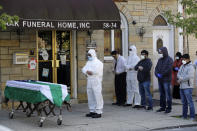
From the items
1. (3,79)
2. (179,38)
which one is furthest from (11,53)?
(179,38)

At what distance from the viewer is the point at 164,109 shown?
13.6 m

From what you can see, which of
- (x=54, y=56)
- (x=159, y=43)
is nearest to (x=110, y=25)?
(x=54, y=56)

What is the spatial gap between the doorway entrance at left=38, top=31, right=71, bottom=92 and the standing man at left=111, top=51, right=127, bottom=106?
169cm

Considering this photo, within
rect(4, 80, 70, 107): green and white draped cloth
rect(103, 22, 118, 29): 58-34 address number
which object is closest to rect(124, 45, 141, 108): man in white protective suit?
rect(103, 22, 118, 29): 58-34 address number

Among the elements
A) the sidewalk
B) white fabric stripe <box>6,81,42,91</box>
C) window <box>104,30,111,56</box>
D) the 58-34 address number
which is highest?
the 58-34 address number

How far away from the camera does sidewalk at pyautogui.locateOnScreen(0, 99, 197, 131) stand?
432 inches

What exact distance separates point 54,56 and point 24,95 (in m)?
3.94

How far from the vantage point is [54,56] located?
15.1 metres

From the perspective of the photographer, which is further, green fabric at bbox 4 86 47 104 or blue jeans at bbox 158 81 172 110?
blue jeans at bbox 158 81 172 110

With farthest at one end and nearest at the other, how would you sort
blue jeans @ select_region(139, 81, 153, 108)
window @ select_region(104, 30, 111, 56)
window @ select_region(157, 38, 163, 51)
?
window @ select_region(157, 38, 163, 51)
window @ select_region(104, 30, 111, 56)
blue jeans @ select_region(139, 81, 153, 108)

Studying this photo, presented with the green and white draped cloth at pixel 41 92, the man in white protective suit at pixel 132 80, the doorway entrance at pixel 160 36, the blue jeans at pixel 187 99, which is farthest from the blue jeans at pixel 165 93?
Answer: the doorway entrance at pixel 160 36

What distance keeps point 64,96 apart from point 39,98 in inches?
27.0

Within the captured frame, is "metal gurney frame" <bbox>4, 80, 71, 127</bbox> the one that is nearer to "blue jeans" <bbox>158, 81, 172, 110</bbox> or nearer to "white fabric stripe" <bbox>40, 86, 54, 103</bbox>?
"white fabric stripe" <bbox>40, 86, 54, 103</bbox>

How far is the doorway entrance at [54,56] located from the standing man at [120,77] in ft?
5.53
